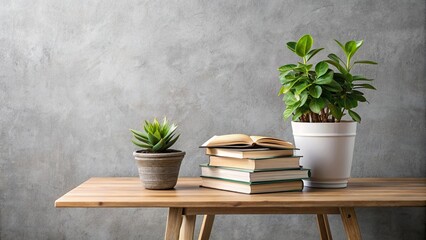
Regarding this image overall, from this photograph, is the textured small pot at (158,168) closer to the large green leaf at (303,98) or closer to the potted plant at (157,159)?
the potted plant at (157,159)

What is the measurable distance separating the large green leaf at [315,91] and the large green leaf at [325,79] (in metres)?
0.02

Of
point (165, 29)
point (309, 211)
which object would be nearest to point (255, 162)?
point (309, 211)

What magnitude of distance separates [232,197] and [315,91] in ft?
1.49

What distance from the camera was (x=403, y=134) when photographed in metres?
2.46

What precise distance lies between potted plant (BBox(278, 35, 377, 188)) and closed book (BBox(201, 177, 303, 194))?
0.13 metres

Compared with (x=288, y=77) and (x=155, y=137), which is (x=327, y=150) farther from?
(x=155, y=137)

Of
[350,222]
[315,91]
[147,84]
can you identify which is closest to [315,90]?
[315,91]

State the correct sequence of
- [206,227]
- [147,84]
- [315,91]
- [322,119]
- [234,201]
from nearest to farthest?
[234,201] → [315,91] → [322,119] → [206,227] → [147,84]

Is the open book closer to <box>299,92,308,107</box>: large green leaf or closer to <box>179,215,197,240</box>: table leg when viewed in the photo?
<box>299,92,308,107</box>: large green leaf

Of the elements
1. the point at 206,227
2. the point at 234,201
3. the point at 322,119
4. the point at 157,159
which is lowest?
the point at 206,227

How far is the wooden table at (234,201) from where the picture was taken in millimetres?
1758

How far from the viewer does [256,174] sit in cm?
187

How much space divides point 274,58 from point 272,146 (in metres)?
0.60

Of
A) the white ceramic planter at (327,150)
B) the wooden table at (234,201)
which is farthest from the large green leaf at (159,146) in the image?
the white ceramic planter at (327,150)
